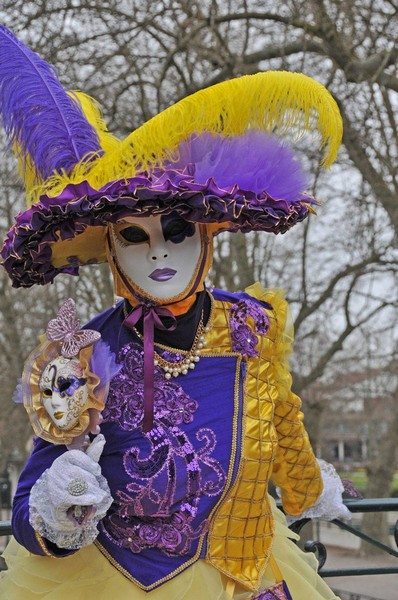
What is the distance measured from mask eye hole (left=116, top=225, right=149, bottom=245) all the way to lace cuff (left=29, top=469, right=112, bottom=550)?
0.60 metres

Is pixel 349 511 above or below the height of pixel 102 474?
below

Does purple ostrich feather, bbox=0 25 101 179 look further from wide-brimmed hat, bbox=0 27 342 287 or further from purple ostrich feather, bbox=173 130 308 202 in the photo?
purple ostrich feather, bbox=173 130 308 202

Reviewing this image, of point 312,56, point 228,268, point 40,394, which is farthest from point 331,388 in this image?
point 40,394

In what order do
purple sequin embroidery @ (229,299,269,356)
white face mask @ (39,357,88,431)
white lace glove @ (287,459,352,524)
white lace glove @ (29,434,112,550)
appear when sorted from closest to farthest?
white lace glove @ (29,434,112,550)
white face mask @ (39,357,88,431)
purple sequin embroidery @ (229,299,269,356)
white lace glove @ (287,459,352,524)

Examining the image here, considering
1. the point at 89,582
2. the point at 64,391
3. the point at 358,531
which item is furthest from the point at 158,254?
the point at 358,531

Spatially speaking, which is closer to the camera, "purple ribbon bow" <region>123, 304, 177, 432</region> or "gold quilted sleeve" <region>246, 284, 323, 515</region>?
"purple ribbon bow" <region>123, 304, 177, 432</region>

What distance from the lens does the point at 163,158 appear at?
6.71ft

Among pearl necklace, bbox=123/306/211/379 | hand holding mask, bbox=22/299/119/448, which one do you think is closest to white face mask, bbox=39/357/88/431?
hand holding mask, bbox=22/299/119/448

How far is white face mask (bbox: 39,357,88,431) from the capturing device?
200 centimetres

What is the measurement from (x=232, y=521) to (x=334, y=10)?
5.40m

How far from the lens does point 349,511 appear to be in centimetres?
272

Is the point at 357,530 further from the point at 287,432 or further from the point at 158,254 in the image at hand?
the point at 158,254

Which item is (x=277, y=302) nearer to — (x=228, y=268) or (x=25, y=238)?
(x=25, y=238)

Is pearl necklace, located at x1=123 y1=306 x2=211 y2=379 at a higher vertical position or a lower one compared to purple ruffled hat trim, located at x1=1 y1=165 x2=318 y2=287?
lower
